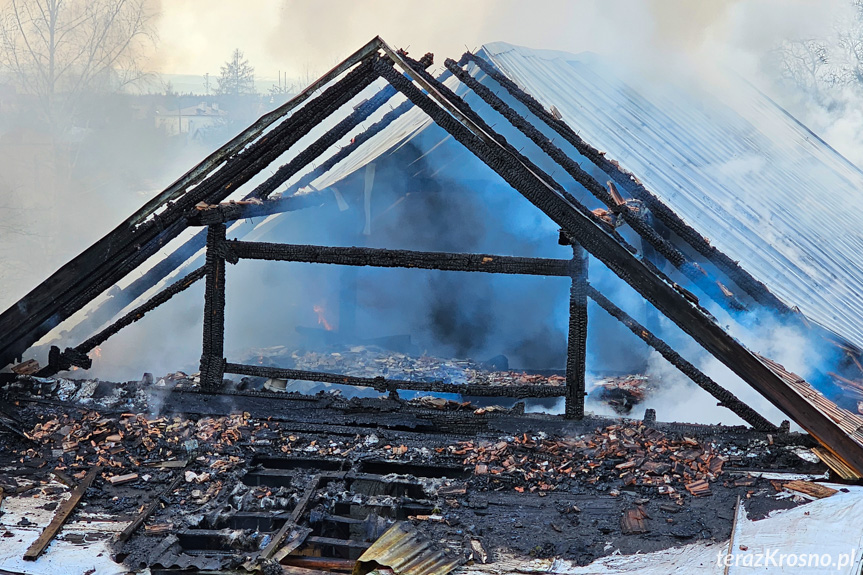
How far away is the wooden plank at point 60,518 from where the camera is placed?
494 centimetres

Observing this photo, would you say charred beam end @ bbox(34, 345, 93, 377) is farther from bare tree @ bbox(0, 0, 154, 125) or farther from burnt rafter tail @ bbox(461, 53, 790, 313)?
bare tree @ bbox(0, 0, 154, 125)

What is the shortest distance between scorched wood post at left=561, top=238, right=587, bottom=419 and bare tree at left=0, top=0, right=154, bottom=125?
77.1 feet

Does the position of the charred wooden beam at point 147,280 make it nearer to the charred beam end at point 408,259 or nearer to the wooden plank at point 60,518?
the charred beam end at point 408,259

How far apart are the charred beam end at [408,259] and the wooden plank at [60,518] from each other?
8.20ft

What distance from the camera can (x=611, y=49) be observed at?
1767cm

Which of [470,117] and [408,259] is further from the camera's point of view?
[470,117]

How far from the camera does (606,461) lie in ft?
20.6

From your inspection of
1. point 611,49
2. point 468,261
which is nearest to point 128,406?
point 468,261

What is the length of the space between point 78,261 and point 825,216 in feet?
38.2

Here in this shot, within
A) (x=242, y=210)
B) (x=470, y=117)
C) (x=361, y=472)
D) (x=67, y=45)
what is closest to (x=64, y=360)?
(x=242, y=210)

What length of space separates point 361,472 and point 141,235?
10.7 ft

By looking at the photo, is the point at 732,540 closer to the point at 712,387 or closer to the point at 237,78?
the point at 712,387

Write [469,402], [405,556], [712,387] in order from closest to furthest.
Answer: [405,556]
[712,387]
[469,402]

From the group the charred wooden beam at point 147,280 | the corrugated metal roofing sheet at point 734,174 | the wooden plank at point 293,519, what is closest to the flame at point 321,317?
the charred wooden beam at point 147,280
